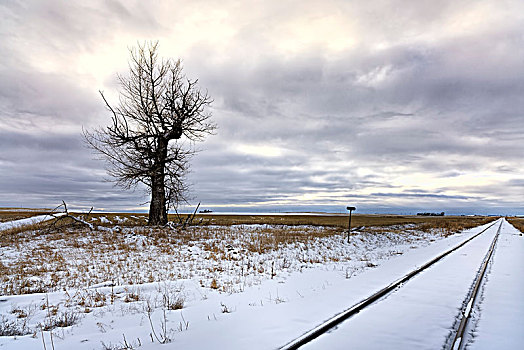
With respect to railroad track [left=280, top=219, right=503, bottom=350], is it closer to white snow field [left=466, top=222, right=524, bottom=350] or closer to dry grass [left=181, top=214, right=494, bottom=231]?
white snow field [left=466, top=222, right=524, bottom=350]

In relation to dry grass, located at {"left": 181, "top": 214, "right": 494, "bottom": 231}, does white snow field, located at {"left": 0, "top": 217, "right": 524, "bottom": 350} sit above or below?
above

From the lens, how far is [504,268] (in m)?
10.6

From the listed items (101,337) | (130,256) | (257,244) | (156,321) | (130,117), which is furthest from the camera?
(130,117)

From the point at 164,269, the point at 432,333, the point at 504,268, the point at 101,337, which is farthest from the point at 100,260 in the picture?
the point at 504,268

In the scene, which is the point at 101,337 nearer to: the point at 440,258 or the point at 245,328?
the point at 245,328

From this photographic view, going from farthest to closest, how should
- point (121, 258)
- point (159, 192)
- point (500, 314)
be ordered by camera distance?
1. point (159, 192)
2. point (121, 258)
3. point (500, 314)

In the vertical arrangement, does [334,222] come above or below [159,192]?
below

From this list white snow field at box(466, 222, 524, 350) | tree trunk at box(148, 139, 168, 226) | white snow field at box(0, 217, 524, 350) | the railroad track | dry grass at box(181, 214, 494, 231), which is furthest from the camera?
dry grass at box(181, 214, 494, 231)

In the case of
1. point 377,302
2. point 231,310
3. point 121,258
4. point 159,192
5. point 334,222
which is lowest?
point 334,222

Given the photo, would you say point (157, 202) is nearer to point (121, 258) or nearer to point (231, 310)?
point (121, 258)

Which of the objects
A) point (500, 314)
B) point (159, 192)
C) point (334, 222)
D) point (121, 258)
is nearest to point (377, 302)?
point (500, 314)

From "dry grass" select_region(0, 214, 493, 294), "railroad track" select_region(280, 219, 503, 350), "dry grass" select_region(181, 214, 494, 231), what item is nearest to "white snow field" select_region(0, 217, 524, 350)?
"railroad track" select_region(280, 219, 503, 350)

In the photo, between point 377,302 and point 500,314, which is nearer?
point 500,314

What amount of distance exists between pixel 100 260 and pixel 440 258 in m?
14.4
